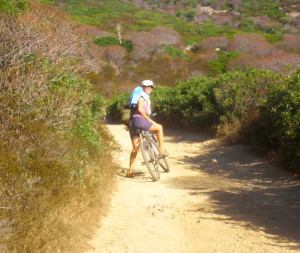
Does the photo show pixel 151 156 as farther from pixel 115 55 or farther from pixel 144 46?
pixel 144 46

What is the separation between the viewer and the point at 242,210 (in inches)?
249

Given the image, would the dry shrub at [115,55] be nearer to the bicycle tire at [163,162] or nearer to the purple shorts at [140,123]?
the bicycle tire at [163,162]

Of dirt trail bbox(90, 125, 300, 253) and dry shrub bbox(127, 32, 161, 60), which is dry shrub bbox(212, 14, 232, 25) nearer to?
dry shrub bbox(127, 32, 161, 60)

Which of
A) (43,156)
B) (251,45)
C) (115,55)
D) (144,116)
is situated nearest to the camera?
(43,156)

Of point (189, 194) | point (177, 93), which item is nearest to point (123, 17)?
point (177, 93)

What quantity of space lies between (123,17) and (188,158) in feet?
186

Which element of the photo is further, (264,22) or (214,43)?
(264,22)

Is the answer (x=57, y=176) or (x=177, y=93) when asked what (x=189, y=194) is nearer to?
(x=57, y=176)

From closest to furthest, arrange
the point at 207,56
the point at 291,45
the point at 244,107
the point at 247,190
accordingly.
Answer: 1. the point at 247,190
2. the point at 244,107
3. the point at 207,56
4. the point at 291,45

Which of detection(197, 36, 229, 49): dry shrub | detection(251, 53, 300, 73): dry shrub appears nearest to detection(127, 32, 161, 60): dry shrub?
detection(197, 36, 229, 49): dry shrub

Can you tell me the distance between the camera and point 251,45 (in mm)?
43125

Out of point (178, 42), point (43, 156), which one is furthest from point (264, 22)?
point (43, 156)

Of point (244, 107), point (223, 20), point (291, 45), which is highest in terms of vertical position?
point (223, 20)

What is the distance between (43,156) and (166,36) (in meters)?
45.9
